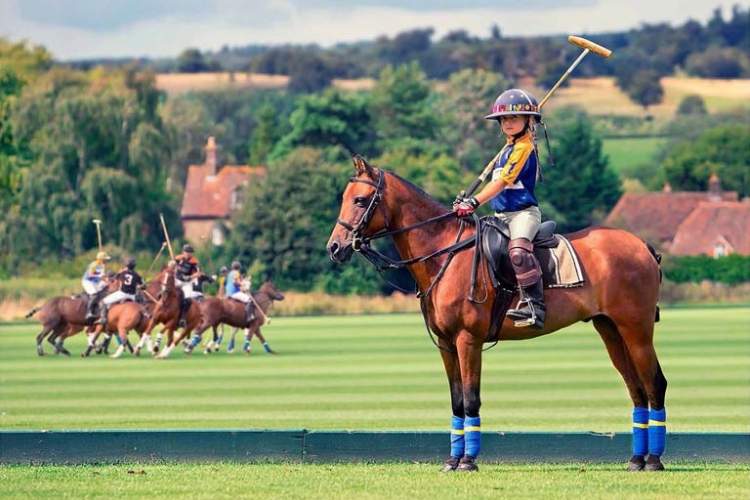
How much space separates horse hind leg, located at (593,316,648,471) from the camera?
11.9 m

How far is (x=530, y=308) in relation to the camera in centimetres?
1169

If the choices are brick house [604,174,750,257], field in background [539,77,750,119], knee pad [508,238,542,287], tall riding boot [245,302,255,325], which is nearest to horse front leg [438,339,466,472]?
knee pad [508,238,542,287]

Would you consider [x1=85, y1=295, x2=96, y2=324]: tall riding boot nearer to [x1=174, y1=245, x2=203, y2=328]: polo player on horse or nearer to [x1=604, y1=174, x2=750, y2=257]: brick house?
[x1=174, y1=245, x2=203, y2=328]: polo player on horse

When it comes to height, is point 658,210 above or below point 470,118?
below

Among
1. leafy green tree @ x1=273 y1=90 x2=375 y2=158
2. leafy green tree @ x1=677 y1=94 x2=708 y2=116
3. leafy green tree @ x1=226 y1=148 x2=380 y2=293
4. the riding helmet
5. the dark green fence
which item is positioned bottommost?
leafy green tree @ x1=677 y1=94 x2=708 y2=116

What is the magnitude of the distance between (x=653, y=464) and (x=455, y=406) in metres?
1.30

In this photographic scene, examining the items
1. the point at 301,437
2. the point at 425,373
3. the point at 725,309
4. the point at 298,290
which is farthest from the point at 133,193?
the point at 301,437

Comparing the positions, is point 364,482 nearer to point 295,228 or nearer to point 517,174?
point 517,174

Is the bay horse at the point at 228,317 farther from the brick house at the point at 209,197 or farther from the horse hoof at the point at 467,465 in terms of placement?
the brick house at the point at 209,197

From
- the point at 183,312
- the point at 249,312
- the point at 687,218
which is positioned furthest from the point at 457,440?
the point at 687,218

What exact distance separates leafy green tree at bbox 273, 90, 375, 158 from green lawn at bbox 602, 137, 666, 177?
55.4 m

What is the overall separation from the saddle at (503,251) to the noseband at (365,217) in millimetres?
705

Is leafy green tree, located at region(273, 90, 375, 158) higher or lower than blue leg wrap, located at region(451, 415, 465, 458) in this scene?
lower

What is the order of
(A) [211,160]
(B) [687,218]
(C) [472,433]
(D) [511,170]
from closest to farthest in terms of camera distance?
1. (C) [472,433]
2. (D) [511,170]
3. (B) [687,218]
4. (A) [211,160]
